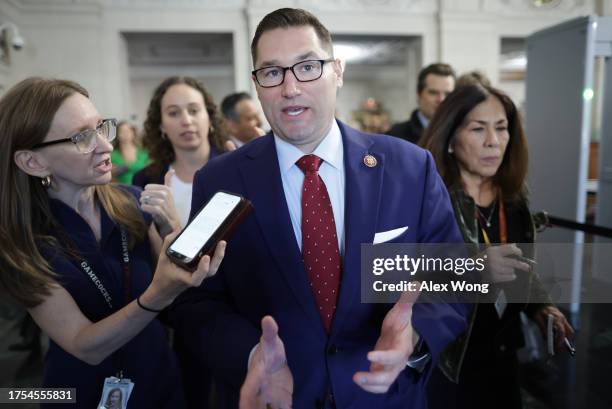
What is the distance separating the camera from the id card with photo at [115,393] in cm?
140

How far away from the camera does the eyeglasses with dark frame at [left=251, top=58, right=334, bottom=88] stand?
4.07 ft

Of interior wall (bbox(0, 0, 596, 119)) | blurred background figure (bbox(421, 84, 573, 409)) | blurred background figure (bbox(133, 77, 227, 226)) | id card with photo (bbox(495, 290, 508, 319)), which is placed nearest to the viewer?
id card with photo (bbox(495, 290, 508, 319))

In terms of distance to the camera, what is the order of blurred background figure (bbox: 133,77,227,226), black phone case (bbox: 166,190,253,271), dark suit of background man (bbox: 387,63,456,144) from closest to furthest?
black phone case (bbox: 166,190,253,271) → blurred background figure (bbox: 133,77,227,226) → dark suit of background man (bbox: 387,63,456,144)

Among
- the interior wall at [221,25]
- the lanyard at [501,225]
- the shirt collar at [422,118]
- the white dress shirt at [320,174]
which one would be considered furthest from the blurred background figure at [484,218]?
the interior wall at [221,25]

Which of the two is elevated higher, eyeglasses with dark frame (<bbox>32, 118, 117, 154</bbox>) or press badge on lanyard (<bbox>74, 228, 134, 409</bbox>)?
eyeglasses with dark frame (<bbox>32, 118, 117, 154</bbox>)

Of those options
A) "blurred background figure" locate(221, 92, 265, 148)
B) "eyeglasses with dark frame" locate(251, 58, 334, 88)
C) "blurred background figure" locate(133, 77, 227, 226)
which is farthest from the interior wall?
"eyeglasses with dark frame" locate(251, 58, 334, 88)

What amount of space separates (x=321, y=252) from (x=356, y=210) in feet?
0.50

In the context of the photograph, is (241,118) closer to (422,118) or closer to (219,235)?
(422,118)

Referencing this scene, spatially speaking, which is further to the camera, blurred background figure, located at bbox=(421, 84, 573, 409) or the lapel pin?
blurred background figure, located at bbox=(421, 84, 573, 409)

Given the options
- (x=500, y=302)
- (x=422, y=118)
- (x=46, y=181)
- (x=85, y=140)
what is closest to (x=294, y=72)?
(x=85, y=140)

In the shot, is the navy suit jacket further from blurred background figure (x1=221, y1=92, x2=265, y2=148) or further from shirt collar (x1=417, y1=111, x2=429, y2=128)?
shirt collar (x1=417, y1=111, x2=429, y2=128)

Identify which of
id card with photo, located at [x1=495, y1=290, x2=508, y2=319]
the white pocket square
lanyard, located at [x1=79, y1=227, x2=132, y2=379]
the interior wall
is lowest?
id card with photo, located at [x1=495, y1=290, x2=508, y2=319]

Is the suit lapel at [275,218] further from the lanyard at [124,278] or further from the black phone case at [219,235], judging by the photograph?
the lanyard at [124,278]

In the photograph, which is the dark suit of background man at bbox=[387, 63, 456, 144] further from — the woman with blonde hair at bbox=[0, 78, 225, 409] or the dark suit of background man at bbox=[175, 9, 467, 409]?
the woman with blonde hair at bbox=[0, 78, 225, 409]
